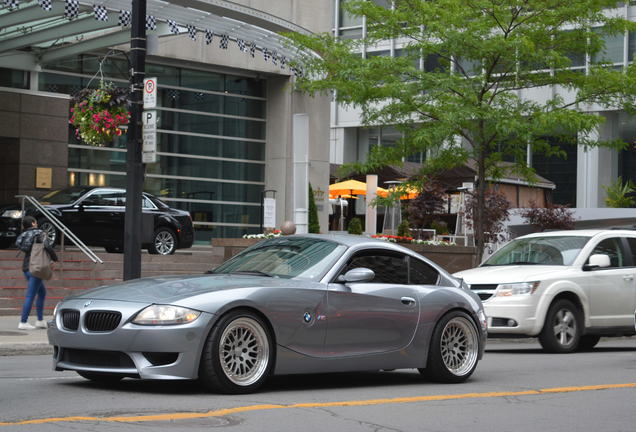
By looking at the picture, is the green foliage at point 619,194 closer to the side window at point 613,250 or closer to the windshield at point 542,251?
the side window at point 613,250

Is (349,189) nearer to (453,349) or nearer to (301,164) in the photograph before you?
(301,164)

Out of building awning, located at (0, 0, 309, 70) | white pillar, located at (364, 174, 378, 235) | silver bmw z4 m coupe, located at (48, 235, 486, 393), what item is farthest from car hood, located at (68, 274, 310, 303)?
white pillar, located at (364, 174, 378, 235)

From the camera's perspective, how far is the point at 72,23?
25.0m

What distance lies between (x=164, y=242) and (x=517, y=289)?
467 inches

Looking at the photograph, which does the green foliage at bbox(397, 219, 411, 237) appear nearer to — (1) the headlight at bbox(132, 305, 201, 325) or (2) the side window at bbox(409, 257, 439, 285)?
(2) the side window at bbox(409, 257, 439, 285)

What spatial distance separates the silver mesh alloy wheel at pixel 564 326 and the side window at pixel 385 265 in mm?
5278

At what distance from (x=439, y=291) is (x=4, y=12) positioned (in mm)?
16219

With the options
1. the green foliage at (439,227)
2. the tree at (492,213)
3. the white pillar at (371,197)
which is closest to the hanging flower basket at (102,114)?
the white pillar at (371,197)

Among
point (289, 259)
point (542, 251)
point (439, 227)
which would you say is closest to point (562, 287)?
point (542, 251)

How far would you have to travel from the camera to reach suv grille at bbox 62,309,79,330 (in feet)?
29.3

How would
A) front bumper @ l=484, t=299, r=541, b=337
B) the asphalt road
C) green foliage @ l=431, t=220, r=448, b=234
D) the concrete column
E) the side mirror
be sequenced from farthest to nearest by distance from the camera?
1. the concrete column
2. green foliage @ l=431, t=220, r=448, b=234
3. front bumper @ l=484, t=299, r=541, b=337
4. the side mirror
5. the asphalt road

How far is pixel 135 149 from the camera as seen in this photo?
611 inches

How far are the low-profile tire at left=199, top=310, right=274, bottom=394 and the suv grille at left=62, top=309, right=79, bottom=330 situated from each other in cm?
115

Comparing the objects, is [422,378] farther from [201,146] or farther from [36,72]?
[201,146]
